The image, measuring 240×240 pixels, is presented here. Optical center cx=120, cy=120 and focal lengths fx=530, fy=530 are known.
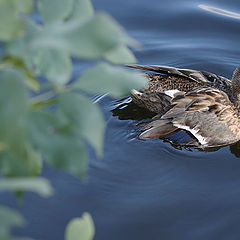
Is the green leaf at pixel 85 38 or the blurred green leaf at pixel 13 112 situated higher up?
the green leaf at pixel 85 38

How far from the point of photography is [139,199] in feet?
16.7

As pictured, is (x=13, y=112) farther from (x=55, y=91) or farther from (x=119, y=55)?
(x=119, y=55)

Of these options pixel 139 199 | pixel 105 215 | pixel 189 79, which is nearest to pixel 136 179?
pixel 139 199

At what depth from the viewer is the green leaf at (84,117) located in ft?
3.51

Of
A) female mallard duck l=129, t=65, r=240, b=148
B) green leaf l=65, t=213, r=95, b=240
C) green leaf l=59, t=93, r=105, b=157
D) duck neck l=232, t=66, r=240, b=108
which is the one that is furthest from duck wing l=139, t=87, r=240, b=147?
green leaf l=59, t=93, r=105, b=157

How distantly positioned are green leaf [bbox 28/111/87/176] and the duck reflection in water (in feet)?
16.7

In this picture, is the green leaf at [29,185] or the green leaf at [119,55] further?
the green leaf at [119,55]

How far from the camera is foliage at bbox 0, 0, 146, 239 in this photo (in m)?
1.01

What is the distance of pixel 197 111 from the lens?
6336mm

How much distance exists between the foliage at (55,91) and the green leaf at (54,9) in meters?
0.01

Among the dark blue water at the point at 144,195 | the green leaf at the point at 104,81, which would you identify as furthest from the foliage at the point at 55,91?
the dark blue water at the point at 144,195

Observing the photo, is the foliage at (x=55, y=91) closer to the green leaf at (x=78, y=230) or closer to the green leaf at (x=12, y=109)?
the green leaf at (x=12, y=109)

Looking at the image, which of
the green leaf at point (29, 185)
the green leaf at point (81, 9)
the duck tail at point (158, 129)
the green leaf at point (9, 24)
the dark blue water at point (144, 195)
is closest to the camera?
the green leaf at point (29, 185)

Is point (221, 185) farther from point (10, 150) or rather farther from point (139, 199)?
point (10, 150)
